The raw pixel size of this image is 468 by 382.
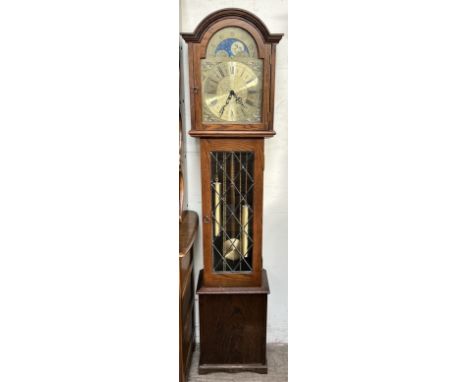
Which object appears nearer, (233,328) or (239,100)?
(239,100)

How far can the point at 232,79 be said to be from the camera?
50.9 inches

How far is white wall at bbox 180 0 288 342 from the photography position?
1.51 metres


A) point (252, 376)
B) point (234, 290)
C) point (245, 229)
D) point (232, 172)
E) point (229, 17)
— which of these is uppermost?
point (229, 17)

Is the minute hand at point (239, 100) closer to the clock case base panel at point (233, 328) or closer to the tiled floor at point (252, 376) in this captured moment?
the clock case base panel at point (233, 328)

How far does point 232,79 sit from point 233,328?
36.0 inches

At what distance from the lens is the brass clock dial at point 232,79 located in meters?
1.28

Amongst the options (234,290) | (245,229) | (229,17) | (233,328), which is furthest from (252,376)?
(229,17)

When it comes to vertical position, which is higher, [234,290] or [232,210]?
[232,210]

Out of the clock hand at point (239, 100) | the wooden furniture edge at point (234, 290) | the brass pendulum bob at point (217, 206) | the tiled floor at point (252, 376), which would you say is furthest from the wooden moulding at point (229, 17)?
the tiled floor at point (252, 376)

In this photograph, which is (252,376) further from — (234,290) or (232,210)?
(232,210)
